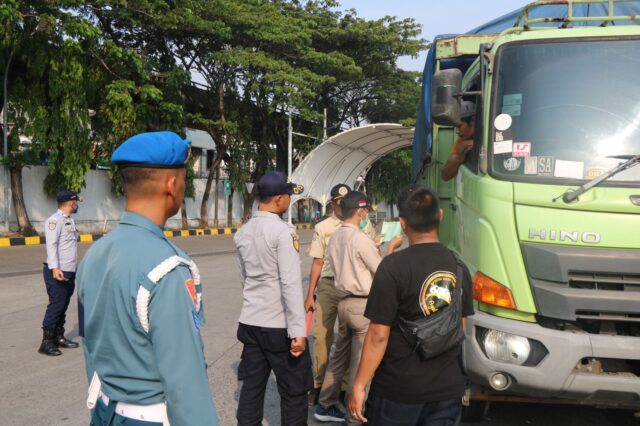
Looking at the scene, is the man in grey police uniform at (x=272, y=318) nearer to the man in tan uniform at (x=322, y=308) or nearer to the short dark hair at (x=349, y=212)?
the short dark hair at (x=349, y=212)

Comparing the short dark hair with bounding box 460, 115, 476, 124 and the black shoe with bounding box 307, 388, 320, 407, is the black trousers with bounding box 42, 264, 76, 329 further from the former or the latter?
the short dark hair with bounding box 460, 115, 476, 124

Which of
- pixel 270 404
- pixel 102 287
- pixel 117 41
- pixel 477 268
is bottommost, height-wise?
pixel 270 404

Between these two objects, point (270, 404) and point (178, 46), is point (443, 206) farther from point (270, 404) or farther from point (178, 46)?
point (178, 46)

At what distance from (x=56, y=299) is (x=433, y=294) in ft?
15.7

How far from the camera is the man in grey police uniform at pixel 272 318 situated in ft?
12.1

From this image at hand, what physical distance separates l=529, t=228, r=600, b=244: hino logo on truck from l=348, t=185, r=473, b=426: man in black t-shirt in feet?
3.30

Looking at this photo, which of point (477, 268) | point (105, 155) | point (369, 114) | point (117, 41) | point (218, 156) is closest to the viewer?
point (477, 268)

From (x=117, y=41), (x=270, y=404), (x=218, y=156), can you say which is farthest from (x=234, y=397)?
(x=218, y=156)

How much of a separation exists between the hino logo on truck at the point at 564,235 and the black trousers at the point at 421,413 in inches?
49.0

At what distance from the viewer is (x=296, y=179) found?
24000mm

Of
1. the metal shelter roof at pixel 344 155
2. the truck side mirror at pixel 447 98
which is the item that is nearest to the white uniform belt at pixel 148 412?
the truck side mirror at pixel 447 98

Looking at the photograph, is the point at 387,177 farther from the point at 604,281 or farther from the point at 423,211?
the point at 423,211

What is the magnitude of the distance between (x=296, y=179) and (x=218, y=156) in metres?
5.58

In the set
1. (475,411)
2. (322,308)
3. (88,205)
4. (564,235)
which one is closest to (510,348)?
(564,235)
